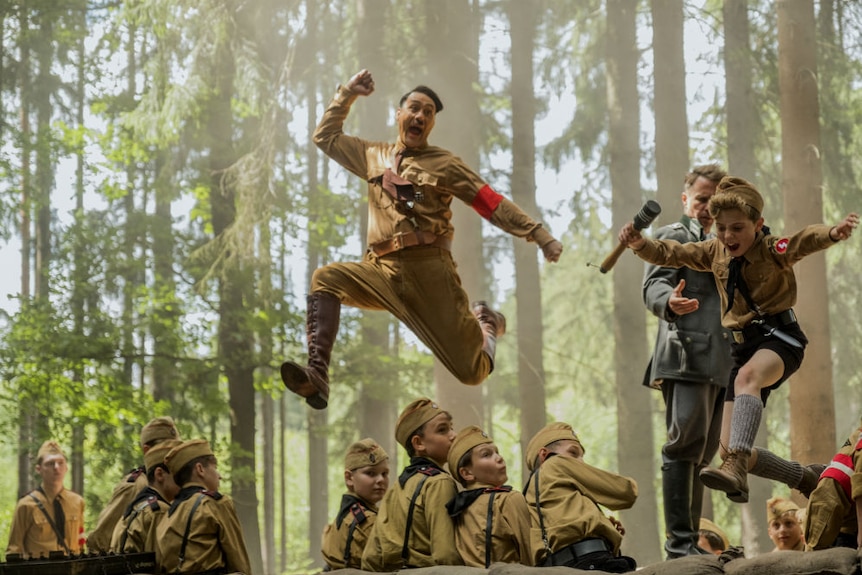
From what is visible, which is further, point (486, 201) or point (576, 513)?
point (486, 201)

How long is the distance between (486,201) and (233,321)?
10.9 m

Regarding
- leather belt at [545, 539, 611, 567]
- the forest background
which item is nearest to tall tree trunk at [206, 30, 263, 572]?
the forest background

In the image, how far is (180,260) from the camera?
18016mm

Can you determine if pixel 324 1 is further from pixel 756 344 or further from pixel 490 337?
pixel 756 344

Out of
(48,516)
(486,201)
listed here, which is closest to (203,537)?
(486,201)

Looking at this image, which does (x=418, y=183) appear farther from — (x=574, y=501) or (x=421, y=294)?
(x=574, y=501)

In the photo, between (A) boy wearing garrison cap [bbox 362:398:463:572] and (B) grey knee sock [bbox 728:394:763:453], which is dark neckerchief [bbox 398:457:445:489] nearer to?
(A) boy wearing garrison cap [bbox 362:398:463:572]

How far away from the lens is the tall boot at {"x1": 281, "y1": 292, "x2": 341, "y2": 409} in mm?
6098

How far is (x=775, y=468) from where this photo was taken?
5.34 meters

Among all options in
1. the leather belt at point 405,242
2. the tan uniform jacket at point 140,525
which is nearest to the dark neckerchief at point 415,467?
the leather belt at point 405,242

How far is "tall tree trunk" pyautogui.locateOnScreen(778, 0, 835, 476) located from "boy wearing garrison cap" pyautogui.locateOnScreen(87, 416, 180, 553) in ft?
18.7

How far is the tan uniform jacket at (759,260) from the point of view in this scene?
16.3ft

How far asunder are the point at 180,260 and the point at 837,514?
48.0 ft

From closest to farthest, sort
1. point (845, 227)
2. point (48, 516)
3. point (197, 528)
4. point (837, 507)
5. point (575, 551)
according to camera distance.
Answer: point (837, 507), point (845, 227), point (575, 551), point (197, 528), point (48, 516)
